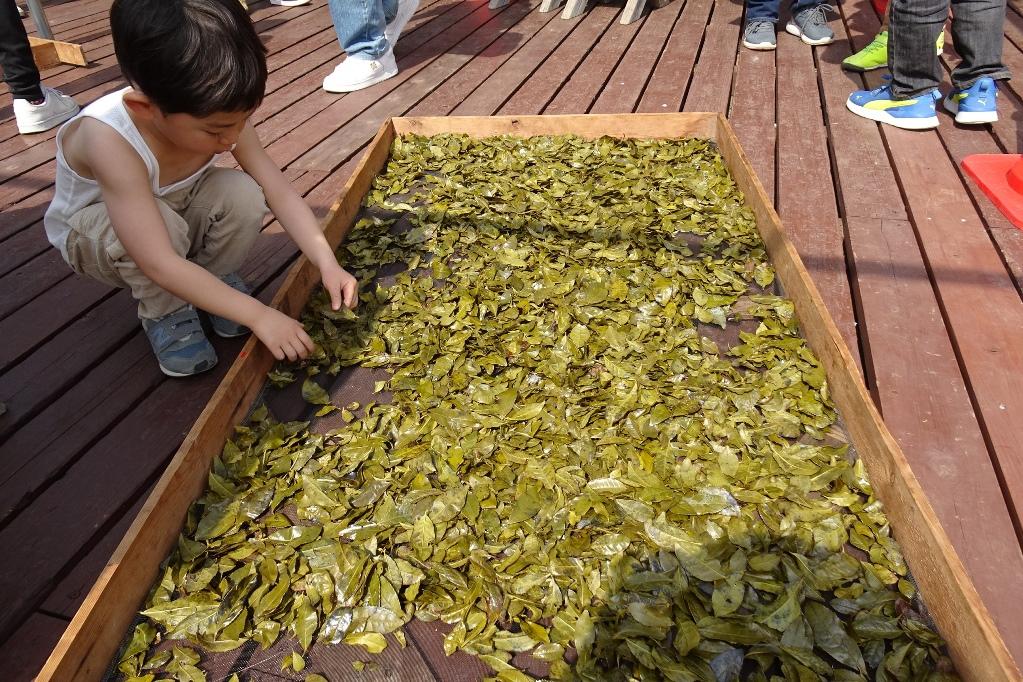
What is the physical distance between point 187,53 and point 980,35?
10.5ft

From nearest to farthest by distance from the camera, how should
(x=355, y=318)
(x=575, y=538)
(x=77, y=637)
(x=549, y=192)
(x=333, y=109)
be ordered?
(x=77, y=637)
(x=575, y=538)
(x=355, y=318)
(x=549, y=192)
(x=333, y=109)

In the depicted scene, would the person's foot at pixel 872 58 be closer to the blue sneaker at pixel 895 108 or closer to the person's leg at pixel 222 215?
the blue sneaker at pixel 895 108

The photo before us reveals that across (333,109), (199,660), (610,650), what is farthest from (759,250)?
(333,109)

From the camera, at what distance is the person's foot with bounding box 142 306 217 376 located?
75.6 inches

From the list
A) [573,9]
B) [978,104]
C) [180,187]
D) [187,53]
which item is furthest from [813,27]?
[187,53]

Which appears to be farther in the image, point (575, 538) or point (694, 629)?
point (575, 538)

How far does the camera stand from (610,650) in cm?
126

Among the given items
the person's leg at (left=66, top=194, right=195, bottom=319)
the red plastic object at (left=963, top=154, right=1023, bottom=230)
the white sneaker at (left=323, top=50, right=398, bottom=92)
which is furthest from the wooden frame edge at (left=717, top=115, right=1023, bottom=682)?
the white sneaker at (left=323, top=50, right=398, bottom=92)

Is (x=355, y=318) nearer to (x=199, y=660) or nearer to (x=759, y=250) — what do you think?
(x=199, y=660)

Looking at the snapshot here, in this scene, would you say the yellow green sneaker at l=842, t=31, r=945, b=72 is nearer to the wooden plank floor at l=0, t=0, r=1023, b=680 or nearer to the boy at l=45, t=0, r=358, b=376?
the wooden plank floor at l=0, t=0, r=1023, b=680

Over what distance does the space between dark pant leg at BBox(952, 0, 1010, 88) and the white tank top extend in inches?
123

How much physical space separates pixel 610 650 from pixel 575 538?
0.24 meters

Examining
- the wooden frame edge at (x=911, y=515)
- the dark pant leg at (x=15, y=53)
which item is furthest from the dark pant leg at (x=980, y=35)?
the dark pant leg at (x=15, y=53)

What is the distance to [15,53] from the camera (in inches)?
132
